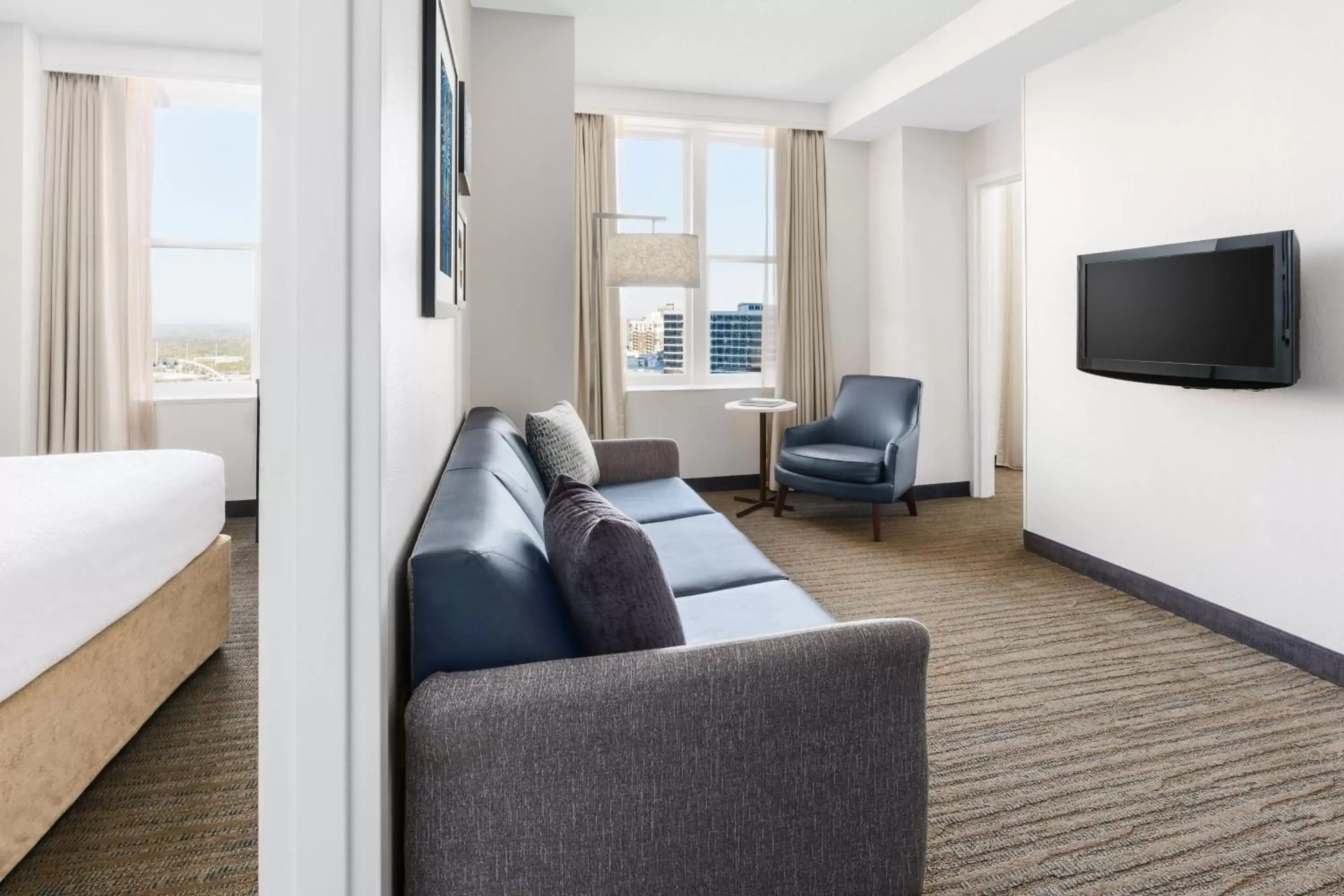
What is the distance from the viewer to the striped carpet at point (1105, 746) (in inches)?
60.8

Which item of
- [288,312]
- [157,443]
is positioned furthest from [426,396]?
[157,443]

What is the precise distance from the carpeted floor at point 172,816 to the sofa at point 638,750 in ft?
2.37

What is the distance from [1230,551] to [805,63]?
332cm

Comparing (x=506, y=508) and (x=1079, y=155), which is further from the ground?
(x=1079, y=155)

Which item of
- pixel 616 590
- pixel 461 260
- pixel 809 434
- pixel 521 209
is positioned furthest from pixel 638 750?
pixel 809 434

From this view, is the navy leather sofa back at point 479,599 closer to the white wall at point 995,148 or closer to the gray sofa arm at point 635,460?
the gray sofa arm at point 635,460

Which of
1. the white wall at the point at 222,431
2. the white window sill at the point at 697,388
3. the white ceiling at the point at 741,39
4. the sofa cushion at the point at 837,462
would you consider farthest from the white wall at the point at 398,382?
the white window sill at the point at 697,388

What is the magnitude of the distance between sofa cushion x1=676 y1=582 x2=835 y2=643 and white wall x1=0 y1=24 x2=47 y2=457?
399 centimetres

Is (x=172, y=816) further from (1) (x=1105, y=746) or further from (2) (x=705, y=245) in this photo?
(2) (x=705, y=245)

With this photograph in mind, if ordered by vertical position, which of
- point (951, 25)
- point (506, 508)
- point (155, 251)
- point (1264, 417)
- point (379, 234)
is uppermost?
point (951, 25)

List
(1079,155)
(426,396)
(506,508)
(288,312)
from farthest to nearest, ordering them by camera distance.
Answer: (1079,155)
(426,396)
(506,508)
(288,312)

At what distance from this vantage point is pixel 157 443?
4320 mm

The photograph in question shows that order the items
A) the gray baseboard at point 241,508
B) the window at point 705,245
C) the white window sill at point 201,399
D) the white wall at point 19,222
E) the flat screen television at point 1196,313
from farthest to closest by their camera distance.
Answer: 1. the window at point 705,245
2. the gray baseboard at point 241,508
3. the white window sill at point 201,399
4. the white wall at point 19,222
5. the flat screen television at point 1196,313

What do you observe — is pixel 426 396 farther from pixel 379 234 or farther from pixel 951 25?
pixel 951 25
